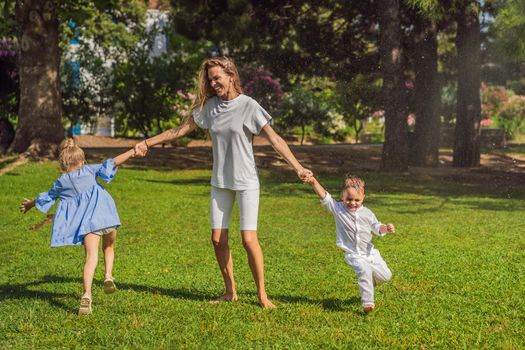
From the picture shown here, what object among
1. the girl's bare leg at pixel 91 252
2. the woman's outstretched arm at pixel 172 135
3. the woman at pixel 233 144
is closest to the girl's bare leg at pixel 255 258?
the woman at pixel 233 144

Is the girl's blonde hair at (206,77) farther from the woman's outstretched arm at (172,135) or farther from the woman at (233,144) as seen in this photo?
the woman's outstretched arm at (172,135)

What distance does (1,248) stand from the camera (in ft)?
33.7

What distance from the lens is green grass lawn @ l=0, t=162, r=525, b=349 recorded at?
564 cm

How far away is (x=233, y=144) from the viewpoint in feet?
20.7

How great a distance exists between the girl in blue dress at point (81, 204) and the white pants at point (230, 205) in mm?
779

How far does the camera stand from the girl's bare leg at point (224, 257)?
6.50 meters

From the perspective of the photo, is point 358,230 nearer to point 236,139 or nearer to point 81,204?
point 236,139

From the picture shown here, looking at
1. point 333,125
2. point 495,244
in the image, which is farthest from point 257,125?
point 333,125

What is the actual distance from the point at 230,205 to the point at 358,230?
1.02 m

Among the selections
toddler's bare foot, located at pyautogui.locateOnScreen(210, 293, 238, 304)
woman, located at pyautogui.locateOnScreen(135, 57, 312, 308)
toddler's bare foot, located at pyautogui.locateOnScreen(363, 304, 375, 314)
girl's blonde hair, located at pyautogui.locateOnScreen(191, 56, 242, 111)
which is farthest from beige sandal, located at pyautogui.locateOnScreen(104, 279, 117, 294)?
toddler's bare foot, located at pyautogui.locateOnScreen(363, 304, 375, 314)

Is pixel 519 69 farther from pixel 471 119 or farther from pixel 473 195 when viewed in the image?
pixel 473 195

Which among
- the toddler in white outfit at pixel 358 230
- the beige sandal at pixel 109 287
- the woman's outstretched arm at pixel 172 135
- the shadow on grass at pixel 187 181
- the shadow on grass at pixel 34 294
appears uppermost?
the woman's outstretched arm at pixel 172 135

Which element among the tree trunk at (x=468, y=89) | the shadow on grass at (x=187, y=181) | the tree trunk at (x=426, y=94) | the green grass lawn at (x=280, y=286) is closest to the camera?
the green grass lawn at (x=280, y=286)

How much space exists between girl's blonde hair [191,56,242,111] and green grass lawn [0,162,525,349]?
1.64m
